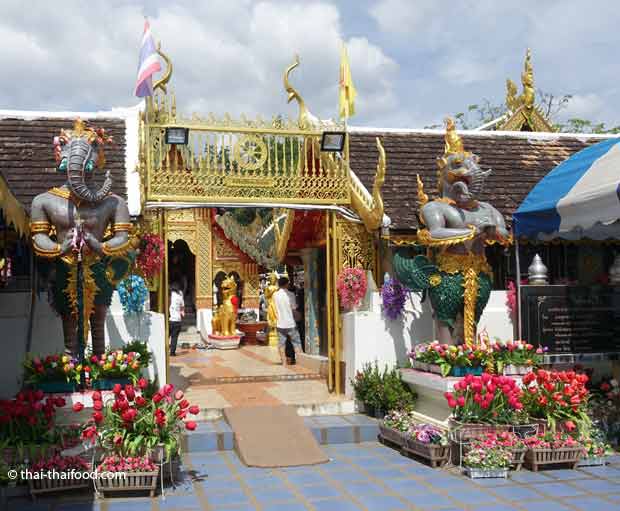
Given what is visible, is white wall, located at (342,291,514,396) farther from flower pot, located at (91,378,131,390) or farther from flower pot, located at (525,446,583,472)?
flower pot, located at (91,378,131,390)

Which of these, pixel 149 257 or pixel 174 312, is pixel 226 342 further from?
pixel 149 257

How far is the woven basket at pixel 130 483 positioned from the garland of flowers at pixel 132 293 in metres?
2.79

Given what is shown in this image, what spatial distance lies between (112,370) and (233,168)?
137 inches

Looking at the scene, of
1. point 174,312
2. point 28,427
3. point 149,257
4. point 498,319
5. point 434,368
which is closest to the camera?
point 28,427

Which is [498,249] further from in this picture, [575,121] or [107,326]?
[575,121]

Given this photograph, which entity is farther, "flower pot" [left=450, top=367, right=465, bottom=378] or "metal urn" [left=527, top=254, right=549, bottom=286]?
"metal urn" [left=527, top=254, right=549, bottom=286]

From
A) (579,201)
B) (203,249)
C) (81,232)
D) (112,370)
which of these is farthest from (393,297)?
(203,249)

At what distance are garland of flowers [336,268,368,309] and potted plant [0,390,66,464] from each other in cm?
414

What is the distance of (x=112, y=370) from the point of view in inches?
281

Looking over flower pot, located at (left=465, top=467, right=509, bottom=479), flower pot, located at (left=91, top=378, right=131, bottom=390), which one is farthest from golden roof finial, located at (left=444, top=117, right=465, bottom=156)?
flower pot, located at (left=91, top=378, right=131, bottom=390)

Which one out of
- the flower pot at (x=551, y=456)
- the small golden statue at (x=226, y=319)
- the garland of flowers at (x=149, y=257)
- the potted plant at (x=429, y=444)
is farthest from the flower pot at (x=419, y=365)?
the small golden statue at (x=226, y=319)

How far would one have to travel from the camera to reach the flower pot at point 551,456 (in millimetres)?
6582

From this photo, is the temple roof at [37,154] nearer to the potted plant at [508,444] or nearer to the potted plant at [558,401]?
the potted plant at [508,444]

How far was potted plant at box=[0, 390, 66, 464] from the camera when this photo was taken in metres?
5.98
